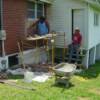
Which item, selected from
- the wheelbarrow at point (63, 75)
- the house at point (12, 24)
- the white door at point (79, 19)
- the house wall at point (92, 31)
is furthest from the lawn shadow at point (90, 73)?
the house at point (12, 24)

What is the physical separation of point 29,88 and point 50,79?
1834 mm

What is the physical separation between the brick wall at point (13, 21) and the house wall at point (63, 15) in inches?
102

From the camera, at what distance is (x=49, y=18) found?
17.0m

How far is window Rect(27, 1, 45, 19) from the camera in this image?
49.7 ft

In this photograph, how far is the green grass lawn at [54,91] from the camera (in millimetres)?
9482

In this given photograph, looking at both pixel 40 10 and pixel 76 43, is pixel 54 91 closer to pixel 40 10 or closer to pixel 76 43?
pixel 76 43

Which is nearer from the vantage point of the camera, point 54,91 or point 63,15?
point 54,91

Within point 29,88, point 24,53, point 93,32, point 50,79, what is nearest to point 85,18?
point 93,32

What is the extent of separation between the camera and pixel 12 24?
1363 centimetres

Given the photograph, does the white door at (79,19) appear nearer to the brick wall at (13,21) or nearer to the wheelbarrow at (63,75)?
the brick wall at (13,21)

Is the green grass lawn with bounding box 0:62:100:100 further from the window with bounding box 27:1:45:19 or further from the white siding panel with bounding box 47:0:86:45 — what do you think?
the white siding panel with bounding box 47:0:86:45

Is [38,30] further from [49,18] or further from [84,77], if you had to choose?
[84,77]

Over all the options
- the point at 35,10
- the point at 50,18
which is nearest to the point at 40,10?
the point at 35,10

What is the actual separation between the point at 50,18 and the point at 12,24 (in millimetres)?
3813
